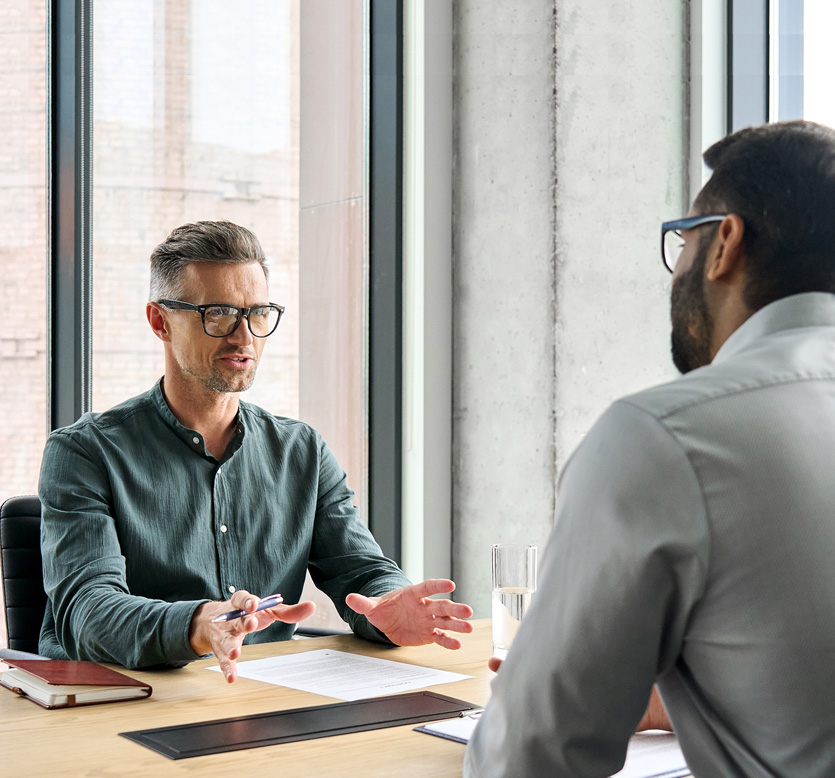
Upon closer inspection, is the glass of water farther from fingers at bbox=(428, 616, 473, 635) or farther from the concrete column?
the concrete column

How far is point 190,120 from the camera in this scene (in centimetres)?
396

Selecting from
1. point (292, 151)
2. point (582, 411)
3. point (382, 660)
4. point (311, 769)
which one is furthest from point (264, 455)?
point (292, 151)

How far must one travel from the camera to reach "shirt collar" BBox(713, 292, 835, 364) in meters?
0.98

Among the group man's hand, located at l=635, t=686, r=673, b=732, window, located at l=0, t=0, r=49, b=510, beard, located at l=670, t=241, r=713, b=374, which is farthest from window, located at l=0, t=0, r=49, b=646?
beard, located at l=670, t=241, r=713, b=374

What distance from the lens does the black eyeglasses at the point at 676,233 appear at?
106 cm

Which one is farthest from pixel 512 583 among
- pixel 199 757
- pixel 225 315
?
pixel 225 315

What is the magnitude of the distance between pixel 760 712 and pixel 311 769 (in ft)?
1.88

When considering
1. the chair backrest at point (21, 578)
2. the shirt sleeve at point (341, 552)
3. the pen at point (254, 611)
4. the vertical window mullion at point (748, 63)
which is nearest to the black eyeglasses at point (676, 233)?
the pen at point (254, 611)

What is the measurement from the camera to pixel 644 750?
1.29 m

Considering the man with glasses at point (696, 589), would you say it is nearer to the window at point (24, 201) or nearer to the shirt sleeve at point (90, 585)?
the shirt sleeve at point (90, 585)

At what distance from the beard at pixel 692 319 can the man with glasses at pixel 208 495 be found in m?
0.85

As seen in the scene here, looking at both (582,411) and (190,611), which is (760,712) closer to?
(190,611)

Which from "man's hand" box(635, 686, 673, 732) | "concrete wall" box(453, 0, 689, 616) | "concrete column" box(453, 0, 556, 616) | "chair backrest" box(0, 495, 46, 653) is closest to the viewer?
"man's hand" box(635, 686, 673, 732)

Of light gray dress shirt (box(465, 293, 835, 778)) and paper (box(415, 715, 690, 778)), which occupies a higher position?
light gray dress shirt (box(465, 293, 835, 778))
